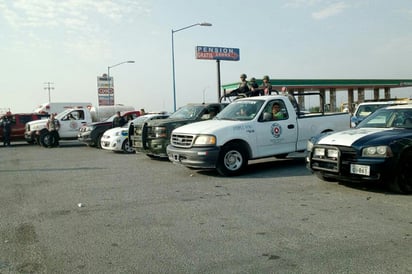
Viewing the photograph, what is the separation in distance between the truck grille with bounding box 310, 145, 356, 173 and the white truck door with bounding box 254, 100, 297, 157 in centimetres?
210

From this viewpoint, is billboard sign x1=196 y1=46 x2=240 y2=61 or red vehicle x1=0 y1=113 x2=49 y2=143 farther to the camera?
billboard sign x1=196 y1=46 x2=240 y2=61

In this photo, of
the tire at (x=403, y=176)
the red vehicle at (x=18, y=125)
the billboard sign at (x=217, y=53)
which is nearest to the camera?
the tire at (x=403, y=176)

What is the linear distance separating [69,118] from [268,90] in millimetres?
12753

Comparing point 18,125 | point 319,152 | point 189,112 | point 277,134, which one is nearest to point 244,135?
point 277,134

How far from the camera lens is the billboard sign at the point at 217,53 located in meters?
36.9

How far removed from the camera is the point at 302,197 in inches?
278

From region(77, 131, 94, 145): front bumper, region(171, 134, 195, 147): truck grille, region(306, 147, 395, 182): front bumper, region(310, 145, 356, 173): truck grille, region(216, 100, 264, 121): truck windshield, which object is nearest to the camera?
region(306, 147, 395, 182): front bumper

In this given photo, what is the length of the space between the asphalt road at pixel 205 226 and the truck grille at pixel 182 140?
80 centimetres

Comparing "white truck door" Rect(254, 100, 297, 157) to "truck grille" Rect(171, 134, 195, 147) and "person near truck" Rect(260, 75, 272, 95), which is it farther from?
"person near truck" Rect(260, 75, 272, 95)

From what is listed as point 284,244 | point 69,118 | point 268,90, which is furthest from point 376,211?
point 69,118

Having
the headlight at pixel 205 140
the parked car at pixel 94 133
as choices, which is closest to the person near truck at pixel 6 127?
the parked car at pixel 94 133

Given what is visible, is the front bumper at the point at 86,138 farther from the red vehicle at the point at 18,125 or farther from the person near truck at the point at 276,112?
the person near truck at the point at 276,112

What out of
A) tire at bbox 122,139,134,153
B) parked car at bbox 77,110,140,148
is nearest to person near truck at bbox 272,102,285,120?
tire at bbox 122,139,134,153

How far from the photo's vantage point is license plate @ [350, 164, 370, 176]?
22.4 ft
